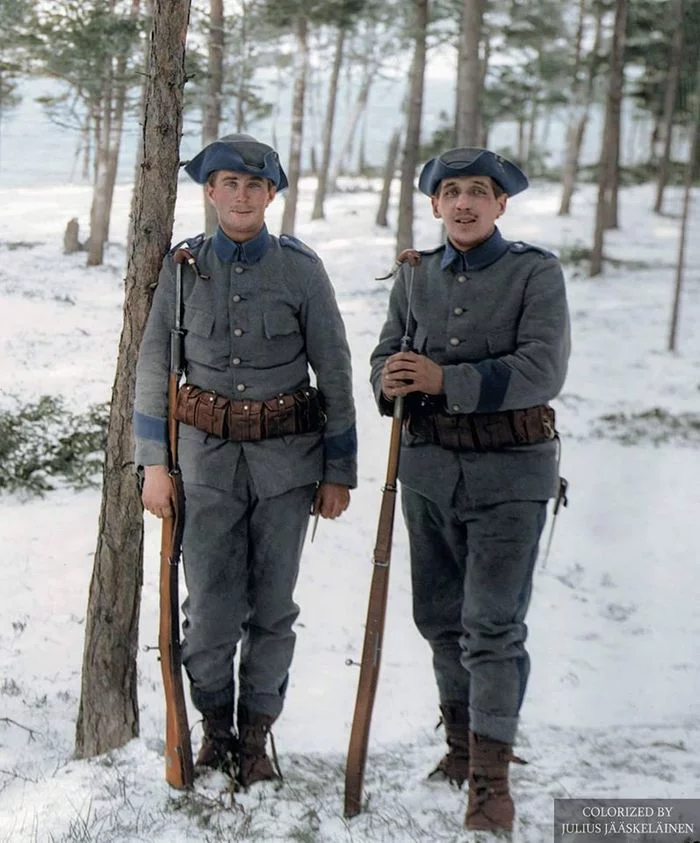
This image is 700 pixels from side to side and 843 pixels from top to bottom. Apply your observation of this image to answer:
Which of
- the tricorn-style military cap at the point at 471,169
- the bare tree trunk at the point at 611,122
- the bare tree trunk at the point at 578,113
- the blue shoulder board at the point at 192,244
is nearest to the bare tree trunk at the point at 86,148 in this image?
the blue shoulder board at the point at 192,244

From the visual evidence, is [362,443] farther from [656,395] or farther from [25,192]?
[656,395]

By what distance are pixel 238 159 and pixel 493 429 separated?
4.45 ft

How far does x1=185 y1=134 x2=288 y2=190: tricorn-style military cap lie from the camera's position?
3.44 metres

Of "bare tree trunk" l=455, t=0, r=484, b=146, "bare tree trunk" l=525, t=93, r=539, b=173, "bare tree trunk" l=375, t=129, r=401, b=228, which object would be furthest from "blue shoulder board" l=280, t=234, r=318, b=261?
"bare tree trunk" l=525, t=93, r=539, b=173

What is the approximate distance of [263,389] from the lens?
360 centimetres

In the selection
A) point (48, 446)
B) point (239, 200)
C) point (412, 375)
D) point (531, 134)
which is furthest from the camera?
point (531, 134)

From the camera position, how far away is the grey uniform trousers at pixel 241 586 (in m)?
3.58

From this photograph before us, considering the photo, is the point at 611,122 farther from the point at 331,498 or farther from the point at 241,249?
the point at 331,498

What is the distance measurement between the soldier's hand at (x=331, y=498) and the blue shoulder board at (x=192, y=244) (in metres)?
1.06

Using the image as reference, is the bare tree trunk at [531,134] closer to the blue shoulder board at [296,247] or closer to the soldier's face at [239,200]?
the blue shoulder board at [296,247]

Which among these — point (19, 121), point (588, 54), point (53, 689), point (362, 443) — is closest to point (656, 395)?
point (362, 443)

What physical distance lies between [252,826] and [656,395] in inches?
465

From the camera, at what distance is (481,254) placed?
11.6 ft

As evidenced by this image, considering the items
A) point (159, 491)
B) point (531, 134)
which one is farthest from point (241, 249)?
point (531, 134)
